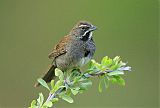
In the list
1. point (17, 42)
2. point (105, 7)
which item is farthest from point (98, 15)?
point (17, 42)

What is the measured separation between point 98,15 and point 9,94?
2.34m

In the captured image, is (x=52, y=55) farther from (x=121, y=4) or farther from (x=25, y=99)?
(x=121, y=4)

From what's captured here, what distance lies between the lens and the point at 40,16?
476 inches

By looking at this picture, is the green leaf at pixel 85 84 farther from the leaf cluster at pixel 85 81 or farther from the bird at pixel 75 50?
the bird at pixel 75 50

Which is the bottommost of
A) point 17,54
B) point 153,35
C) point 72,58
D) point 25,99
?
point 72,58

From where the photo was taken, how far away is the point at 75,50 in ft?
20.9

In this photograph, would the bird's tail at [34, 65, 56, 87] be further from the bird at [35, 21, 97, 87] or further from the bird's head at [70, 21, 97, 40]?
the bird's head at [70, 21, 97, 40]

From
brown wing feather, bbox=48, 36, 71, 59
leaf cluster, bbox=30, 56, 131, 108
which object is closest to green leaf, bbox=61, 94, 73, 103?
leaf cluster, bbox=30, 56, 131, 108

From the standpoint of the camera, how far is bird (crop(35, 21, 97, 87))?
6.26 m

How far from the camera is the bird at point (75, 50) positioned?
6258 millimetres

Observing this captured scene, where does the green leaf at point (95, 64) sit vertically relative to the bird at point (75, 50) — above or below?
below

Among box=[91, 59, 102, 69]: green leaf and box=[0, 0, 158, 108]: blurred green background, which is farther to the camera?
box=[0, 0, 158, 108]: blurred green background

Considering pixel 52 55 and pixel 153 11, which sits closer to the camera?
pixel 52 55

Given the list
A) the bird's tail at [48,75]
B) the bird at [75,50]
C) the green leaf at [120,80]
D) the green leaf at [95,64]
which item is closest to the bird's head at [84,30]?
the bird at [75,50]
